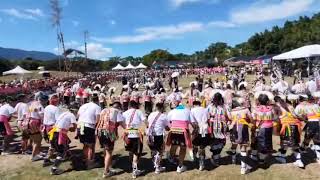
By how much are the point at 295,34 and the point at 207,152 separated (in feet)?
277

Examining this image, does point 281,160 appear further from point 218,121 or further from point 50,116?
point 50,116

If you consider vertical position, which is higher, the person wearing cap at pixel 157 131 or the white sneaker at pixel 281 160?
the person wearing cap at pixel 157 131

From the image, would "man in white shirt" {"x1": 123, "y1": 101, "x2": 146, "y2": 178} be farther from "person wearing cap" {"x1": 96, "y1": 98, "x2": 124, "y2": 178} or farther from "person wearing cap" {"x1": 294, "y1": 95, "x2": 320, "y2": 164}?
"person wearing cap" {"x1": 294, "y1": 95, "x2": 320, "y2": 164}

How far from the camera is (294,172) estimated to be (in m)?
8.70

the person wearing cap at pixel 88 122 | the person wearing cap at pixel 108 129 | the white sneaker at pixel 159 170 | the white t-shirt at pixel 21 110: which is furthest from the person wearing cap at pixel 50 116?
the white sneaker at pixel 159 170

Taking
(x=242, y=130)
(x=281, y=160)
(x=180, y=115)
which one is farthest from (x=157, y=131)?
(x=281, y=160)

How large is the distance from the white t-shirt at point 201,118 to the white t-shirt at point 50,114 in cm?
359

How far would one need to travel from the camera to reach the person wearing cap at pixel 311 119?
902 centimetres

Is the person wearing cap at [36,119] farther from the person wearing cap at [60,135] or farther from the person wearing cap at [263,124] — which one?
the person wearing cap at [263,124]

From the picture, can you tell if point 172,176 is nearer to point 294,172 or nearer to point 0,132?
A: point 294,172

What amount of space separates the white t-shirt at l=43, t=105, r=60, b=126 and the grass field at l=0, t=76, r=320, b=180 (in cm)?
120

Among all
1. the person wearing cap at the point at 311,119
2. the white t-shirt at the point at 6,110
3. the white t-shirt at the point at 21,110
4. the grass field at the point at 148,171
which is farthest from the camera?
the white t-shirt at the point at 6,110

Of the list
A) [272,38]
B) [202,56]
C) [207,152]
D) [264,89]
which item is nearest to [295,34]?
[272,38]

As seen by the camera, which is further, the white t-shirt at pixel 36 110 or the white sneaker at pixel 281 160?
the white t-shirt at pixel 36 110
